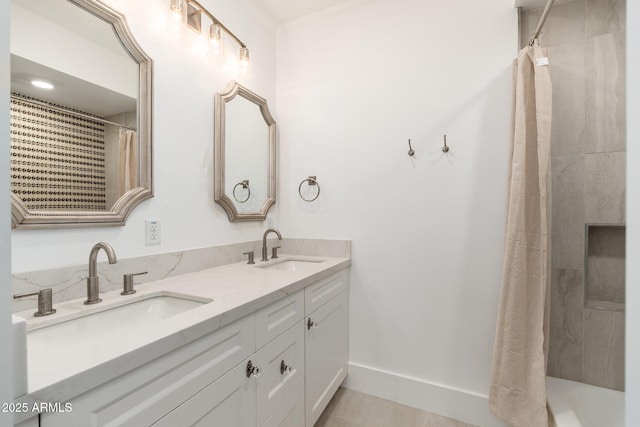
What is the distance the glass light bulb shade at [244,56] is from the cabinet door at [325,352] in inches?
63.2

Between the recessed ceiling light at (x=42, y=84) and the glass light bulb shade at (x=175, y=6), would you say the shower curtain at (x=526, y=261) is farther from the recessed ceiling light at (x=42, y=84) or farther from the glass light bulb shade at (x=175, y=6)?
the recessed ceiling light at (x=42, y=84)

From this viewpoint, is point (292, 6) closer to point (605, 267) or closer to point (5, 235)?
point (5, 235)

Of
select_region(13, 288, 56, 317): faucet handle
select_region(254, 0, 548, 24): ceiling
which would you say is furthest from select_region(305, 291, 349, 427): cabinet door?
select_region(254, 0, 548, 24): ceiling

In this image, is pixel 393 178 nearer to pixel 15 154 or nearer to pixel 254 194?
pixel 254 194

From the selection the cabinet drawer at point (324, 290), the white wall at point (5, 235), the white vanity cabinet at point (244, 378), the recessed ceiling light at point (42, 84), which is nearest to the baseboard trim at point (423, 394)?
the white vanity cabinet at point (244, 378)

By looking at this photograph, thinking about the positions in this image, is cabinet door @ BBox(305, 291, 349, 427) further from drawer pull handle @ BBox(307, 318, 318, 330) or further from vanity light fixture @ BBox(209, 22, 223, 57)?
vanity light fixture @ BBox(209, 22, 223, 57)

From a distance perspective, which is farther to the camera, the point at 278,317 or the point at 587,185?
the point at 587,185

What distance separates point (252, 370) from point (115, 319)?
21.3 inches

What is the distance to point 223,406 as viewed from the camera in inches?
36.6

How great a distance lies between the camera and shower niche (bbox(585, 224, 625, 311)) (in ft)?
5.01

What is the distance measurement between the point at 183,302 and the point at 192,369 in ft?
1.27

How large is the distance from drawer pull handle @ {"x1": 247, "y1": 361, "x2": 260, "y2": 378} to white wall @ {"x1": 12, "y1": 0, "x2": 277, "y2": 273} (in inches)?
28.1

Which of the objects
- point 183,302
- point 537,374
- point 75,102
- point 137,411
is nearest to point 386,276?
point 537,374

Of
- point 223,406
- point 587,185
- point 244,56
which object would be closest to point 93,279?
point 223,406
